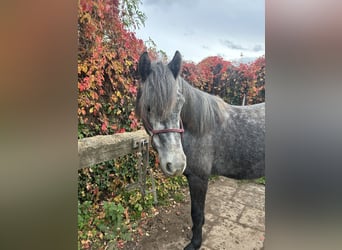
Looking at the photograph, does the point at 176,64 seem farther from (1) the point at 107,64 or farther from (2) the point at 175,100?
(1) the point at 107,64

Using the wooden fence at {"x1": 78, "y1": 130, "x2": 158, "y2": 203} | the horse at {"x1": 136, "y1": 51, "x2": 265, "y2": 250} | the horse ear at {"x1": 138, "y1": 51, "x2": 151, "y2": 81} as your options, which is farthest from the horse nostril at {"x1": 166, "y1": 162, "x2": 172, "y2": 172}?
the horse ear at {"x1": 138, "y1": 51, "x2": 151, "y2": 81}

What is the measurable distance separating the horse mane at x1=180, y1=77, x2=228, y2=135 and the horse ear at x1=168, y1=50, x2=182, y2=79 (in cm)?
6

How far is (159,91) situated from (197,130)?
29 cm

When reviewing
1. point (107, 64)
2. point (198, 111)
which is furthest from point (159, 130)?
point (107, 64)

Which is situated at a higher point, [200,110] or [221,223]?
[200,110]

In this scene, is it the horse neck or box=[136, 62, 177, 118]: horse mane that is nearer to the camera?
box=[136, 62, 177, 118]: horse mane

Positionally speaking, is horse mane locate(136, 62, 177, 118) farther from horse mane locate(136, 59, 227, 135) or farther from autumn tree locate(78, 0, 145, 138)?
autumn tree locate(78, 0, 145, 138)

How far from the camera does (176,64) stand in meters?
0.93

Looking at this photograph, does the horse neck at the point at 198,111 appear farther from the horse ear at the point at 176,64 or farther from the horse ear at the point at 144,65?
the horse ear at the point at 144,65

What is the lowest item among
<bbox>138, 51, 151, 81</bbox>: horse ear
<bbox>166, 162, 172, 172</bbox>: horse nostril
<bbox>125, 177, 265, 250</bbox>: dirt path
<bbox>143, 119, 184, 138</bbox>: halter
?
<bbox>125, 177, 265, 250</bbox>: dirt path

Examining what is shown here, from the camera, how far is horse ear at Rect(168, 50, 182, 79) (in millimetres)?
929

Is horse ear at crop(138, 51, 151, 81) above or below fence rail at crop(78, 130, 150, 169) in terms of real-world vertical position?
above

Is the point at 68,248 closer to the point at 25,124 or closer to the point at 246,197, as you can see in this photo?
the point at 25,124

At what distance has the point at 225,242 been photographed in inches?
41.5
